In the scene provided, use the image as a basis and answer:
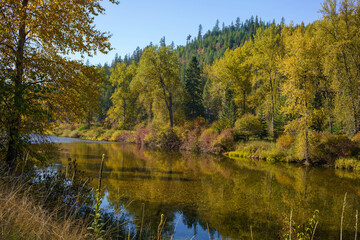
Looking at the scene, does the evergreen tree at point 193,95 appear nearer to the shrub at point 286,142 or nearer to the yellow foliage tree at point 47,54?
the shrub at point 286,142

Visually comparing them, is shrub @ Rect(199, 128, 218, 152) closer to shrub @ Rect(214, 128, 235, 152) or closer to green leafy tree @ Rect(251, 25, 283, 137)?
shrub @ Rect(214, 128, 235, 152)

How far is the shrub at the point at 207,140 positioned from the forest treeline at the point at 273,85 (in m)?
0.84

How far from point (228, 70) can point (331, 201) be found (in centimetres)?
2585

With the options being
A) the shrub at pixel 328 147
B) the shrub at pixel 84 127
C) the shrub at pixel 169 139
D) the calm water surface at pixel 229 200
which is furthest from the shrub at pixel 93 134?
the shrub at pixel 328 147

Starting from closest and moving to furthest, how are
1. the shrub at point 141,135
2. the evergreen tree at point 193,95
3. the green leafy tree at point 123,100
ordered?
the shrub at point 141,135, the evergreen tree at point 193,95, the green leafy tree at point 123,100

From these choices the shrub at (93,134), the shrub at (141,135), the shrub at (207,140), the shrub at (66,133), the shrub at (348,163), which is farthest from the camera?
the shrub at (66,133)

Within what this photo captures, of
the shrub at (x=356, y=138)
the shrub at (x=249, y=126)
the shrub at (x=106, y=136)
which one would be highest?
the shrub at (x=249, y=126)

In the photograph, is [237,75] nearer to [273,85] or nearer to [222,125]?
[273,85]

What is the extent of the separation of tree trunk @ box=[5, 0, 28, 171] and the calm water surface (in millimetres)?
2083

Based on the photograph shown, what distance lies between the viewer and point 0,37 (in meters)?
5.96

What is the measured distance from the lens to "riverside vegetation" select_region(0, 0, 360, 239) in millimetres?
5641

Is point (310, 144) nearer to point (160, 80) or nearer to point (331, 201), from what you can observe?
point (331, 201)

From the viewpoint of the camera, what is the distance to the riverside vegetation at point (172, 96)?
5.64 meters

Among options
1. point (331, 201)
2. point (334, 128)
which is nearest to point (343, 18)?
point (334, 128)
